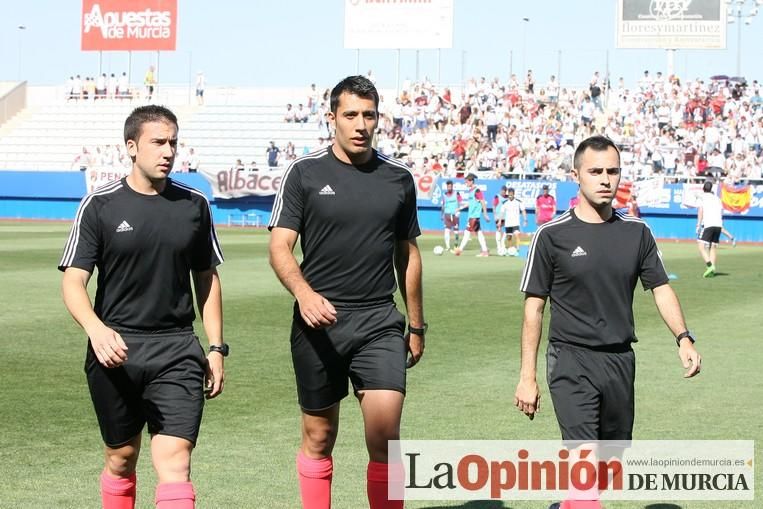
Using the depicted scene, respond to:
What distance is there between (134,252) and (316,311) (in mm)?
930

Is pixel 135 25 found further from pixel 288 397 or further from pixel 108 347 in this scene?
pixel 108 347

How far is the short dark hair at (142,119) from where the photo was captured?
→ 587cm

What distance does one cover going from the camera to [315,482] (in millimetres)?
6422

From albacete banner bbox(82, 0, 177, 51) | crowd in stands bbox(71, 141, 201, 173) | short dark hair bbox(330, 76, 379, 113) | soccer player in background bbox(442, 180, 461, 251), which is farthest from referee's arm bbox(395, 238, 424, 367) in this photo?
albacete banner bbox(82, 0, 177, 51)

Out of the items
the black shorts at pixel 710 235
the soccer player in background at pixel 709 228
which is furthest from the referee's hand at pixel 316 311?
the black shorts at pixel 710 235

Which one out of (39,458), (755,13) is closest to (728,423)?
(39,458)

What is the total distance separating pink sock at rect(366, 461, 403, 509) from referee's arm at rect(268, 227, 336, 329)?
30.2 inches

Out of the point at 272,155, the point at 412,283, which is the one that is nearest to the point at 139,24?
the point at 272,155

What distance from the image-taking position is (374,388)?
20.5 feet

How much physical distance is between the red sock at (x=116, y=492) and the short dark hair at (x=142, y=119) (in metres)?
1.62

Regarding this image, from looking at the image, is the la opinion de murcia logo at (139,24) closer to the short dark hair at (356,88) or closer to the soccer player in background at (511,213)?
the soccer player in background at (511,213)

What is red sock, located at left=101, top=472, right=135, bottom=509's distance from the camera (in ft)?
19.3

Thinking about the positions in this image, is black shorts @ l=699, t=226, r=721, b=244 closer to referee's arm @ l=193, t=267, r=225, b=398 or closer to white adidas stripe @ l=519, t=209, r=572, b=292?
white adidas stripe @ l=519, t=209, r=572, b=292

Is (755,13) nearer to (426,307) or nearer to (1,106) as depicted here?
(1,106)
